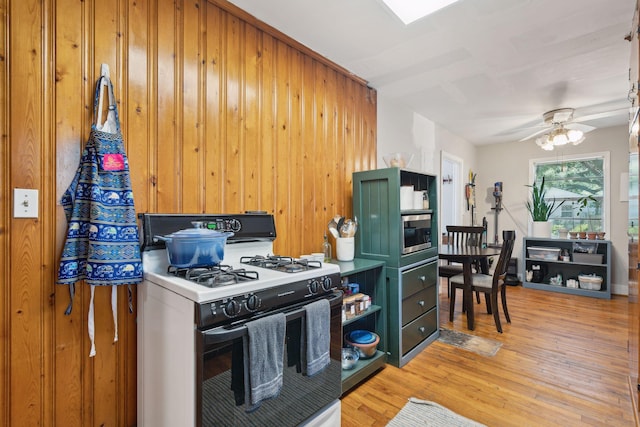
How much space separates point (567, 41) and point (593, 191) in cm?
349

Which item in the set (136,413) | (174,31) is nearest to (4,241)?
(136,413)

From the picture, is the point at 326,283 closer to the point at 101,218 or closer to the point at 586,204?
the point at 101,218

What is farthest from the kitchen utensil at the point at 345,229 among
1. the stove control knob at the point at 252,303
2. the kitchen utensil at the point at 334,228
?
the stove control knob at the point at 252,303

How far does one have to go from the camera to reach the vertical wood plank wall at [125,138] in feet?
4.18

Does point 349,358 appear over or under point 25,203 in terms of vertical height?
under

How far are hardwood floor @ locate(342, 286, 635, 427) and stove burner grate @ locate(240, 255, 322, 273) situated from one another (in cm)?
96

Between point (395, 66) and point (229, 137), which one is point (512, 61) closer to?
point (395, 66)

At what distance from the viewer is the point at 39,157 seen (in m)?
1.32

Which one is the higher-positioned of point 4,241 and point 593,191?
point 593,191

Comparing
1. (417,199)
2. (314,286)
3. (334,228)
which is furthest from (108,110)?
(417,199)

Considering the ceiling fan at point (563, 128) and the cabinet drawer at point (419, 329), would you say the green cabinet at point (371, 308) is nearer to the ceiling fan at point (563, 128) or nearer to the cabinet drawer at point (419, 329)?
the cabinet drawer at point (419, 329)

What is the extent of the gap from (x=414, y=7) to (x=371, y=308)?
6.69ft

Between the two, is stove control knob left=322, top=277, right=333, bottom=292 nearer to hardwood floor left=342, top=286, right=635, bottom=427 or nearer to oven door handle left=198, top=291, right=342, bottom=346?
oven door handle left=198, top=291, right=342, bottom=346

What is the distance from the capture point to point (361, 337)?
2303mm
